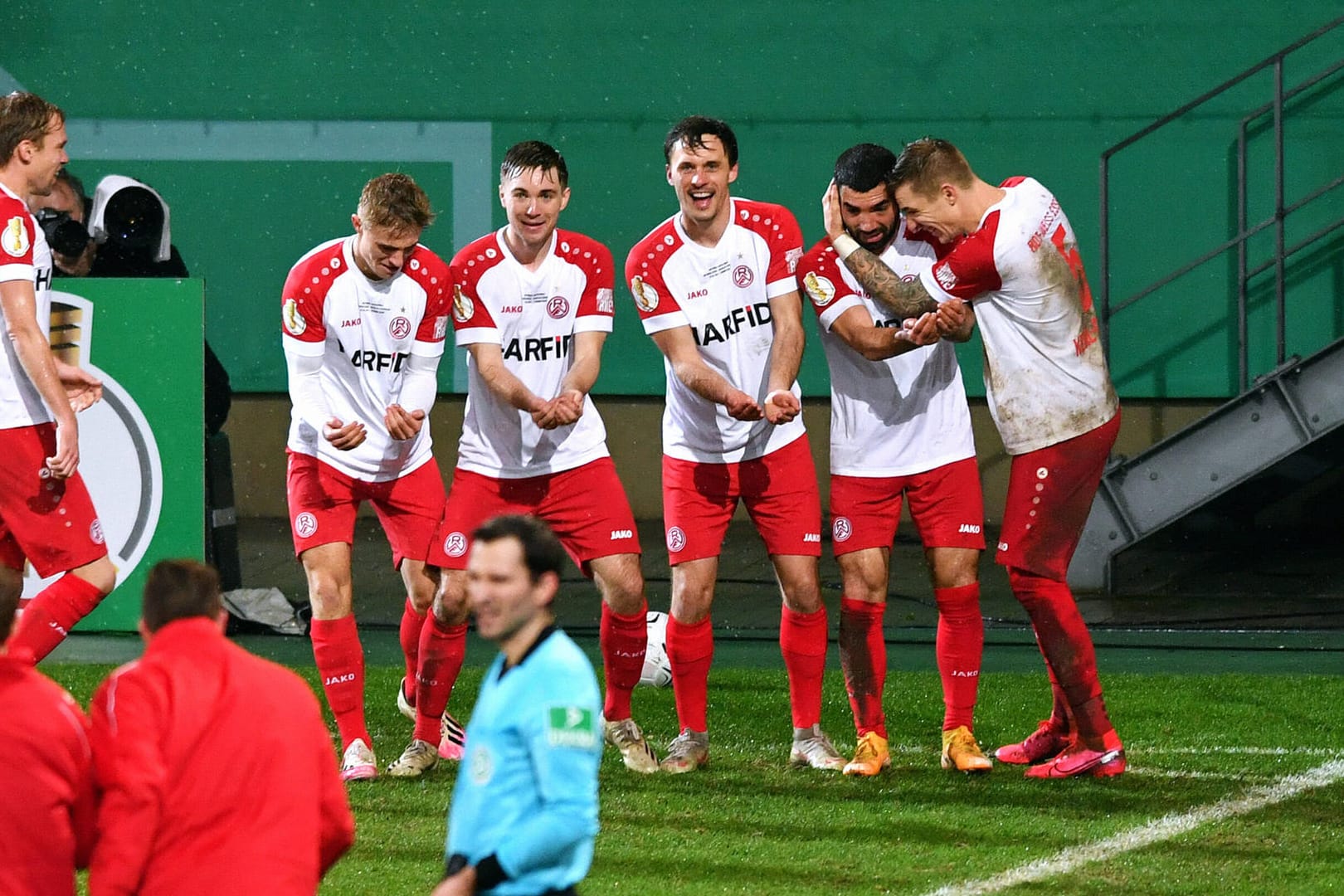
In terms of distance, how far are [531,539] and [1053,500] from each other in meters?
3.09

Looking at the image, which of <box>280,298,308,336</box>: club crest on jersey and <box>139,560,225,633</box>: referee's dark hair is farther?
<box>280,298,308,336</box>: club crest on jersey

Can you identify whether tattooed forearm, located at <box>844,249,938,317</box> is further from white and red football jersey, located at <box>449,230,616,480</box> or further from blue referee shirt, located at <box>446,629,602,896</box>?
blue referee shirt, located at <box>446,629,602,896</box>

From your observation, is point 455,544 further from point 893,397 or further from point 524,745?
point 524,745

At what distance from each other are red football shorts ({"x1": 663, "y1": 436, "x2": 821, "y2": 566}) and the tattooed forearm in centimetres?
59

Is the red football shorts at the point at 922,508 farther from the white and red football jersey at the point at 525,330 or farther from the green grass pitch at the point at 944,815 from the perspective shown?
the white and red football jersey at the point at 525,330

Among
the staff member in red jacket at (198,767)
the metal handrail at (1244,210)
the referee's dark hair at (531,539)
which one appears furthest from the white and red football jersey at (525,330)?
the metal handrail at (1244,210)

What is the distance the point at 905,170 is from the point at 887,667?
3.04m

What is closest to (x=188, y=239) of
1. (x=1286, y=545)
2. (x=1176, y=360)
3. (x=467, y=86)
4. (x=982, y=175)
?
(x=467, y=86)

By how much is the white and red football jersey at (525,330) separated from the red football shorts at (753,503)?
37 cm

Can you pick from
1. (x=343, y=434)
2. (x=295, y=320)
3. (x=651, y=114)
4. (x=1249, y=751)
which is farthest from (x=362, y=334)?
(x=651, y=114)

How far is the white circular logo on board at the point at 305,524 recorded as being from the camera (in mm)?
5859

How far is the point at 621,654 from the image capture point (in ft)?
20.0

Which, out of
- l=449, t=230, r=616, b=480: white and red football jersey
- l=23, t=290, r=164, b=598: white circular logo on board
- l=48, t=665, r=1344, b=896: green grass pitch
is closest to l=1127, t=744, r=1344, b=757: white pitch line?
l=48, t=665, r=1344, b=896: green grass pitch

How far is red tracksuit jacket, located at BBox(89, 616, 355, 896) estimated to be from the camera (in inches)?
111
